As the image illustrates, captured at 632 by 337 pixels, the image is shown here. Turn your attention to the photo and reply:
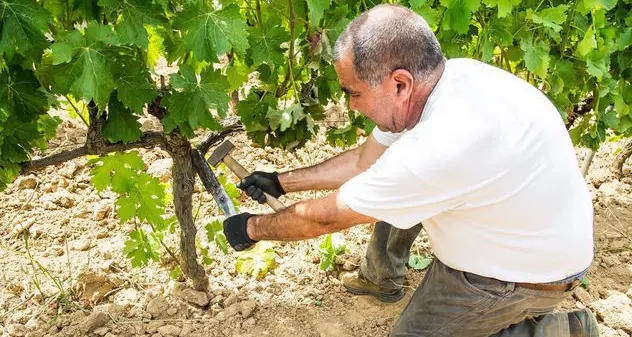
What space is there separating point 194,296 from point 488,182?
6.37ft

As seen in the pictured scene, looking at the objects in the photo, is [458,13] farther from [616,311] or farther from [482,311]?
[616,311]

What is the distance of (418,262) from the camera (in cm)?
393

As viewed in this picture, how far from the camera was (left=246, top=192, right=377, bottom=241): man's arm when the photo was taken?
2.22 metres

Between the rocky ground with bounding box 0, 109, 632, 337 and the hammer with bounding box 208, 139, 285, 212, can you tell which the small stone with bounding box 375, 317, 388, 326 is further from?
the hammer with bounding box 208, 139, 285, 212

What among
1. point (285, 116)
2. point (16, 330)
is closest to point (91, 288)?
point (16, 330)

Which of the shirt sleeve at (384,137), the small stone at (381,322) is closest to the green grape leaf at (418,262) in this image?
the small stone at (381,322)

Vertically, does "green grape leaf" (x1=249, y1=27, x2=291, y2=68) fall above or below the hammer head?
above

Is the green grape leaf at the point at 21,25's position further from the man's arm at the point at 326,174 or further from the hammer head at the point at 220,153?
the man's arm at the point at 326,174

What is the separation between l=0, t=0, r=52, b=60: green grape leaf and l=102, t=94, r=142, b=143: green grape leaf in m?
0.54

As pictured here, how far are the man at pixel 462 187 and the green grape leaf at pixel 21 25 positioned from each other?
931 mm

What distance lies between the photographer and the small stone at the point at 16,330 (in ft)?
10.6

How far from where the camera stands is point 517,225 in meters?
2.21

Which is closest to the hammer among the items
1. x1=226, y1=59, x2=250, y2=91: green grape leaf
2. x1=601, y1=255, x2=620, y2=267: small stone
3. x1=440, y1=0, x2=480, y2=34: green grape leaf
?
x1=226, y1=59, x2=250, y2=91: green grape leaf

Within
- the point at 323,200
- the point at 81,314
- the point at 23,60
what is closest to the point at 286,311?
the point at 81,314
